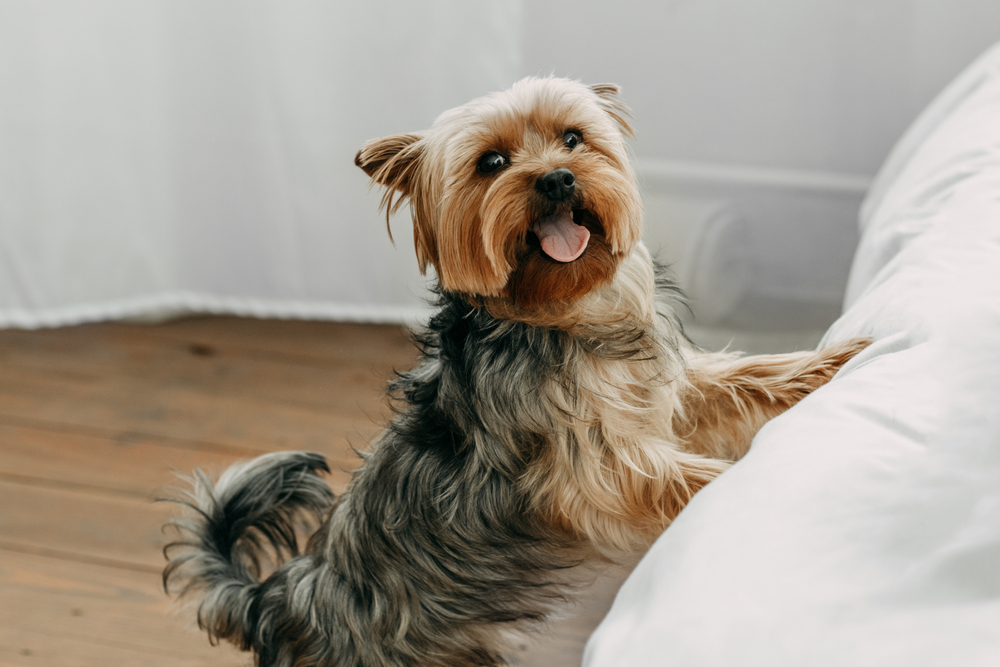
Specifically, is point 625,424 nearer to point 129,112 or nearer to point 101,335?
point 129,112

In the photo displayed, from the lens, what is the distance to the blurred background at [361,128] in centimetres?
197

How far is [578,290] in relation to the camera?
101cm

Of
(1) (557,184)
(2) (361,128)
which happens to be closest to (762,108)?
(2) (361,128)

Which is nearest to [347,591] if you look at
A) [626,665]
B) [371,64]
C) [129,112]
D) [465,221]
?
[465,221]

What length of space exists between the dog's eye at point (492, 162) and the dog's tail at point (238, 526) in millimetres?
516

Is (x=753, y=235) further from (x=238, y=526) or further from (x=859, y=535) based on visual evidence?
(x=859, y=535)

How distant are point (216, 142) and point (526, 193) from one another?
1.60m

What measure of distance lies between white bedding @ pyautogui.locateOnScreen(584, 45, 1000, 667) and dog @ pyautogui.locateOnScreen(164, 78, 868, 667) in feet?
1.03

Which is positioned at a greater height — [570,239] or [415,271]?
[570,239]

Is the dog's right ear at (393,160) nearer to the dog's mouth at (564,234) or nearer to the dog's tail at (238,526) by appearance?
the dog's mouth at (564,234)

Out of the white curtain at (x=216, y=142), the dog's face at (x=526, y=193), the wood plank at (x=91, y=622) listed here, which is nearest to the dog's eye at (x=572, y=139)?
the dog's face at (x=526, y=193)

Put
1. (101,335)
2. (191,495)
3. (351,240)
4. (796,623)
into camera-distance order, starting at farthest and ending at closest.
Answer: (101,335) → (351,240) → (191,495) → (796,623)

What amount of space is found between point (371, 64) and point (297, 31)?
0.68ft

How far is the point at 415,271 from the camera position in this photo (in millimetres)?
2355
